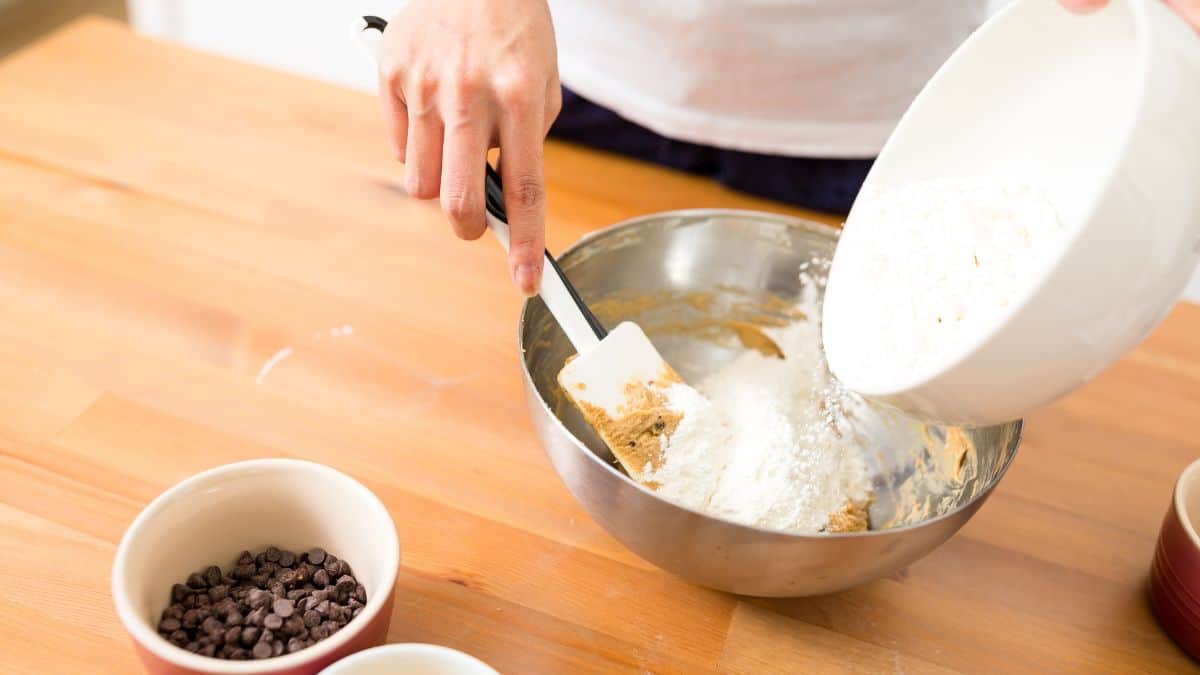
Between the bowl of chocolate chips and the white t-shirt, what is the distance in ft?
2.31

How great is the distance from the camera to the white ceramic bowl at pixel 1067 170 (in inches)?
22.8

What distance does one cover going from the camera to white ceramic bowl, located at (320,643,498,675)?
67 cm

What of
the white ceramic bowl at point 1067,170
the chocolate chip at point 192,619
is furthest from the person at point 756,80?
the chocolate chip at point 192,619

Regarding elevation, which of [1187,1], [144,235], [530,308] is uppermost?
[1187,1]

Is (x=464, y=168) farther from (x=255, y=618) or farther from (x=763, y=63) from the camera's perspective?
(x=763, y=63)

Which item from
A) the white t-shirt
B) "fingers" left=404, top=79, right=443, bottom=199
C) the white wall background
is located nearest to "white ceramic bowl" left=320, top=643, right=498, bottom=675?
"fingers" left=404, top=79, right=443, bottom=199

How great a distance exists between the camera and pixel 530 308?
3.07 ft

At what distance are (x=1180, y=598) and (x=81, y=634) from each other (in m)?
0.85

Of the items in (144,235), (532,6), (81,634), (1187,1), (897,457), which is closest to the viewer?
(1187,1)

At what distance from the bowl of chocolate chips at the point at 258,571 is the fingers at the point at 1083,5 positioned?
22.4 inches

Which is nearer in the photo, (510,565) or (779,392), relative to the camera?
(510,565)

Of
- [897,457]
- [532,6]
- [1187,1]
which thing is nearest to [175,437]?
[532,6]

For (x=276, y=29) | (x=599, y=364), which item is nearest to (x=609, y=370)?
(x=599, y=364)

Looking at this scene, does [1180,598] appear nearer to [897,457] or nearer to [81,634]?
[897,457]
